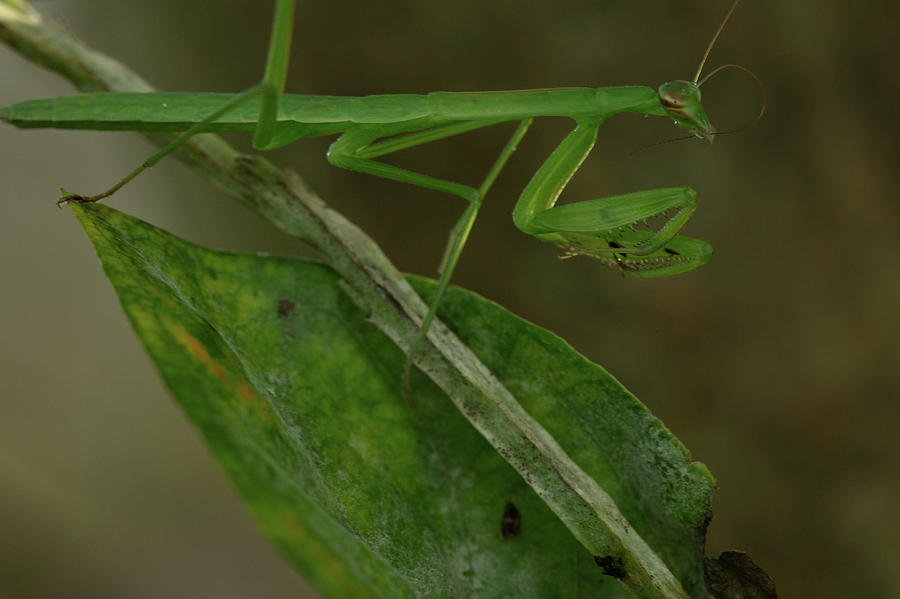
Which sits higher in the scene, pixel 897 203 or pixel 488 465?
pixel 488 465

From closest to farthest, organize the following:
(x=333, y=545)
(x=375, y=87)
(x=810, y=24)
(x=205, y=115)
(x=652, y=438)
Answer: (x=333, y=545), (x=652, y=438), (x=205, y=115), (x=810, y=24), (x=375, y=87)

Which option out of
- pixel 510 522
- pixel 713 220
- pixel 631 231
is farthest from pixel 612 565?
pixel 713 220

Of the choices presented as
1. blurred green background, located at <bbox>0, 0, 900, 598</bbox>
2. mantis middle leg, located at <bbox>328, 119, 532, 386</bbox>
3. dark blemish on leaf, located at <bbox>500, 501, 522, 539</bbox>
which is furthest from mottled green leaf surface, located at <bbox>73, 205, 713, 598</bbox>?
blurred green background, located at <bbox>0, 0, 900, 598</bbox>

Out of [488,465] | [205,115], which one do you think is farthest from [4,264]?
[488,465]

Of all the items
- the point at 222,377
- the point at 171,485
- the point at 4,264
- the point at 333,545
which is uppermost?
the point at 4,264

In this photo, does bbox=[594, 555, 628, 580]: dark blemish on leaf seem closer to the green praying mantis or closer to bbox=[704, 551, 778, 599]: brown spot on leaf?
bbox=[704, 551, 778, 599]: brown spot on leaf

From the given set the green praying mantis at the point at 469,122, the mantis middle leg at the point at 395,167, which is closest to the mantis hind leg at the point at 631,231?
the green praying mantis at the point at 469,122

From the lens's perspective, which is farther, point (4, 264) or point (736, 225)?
point (4, 264)

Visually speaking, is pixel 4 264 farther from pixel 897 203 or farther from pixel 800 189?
pixel 897 203
